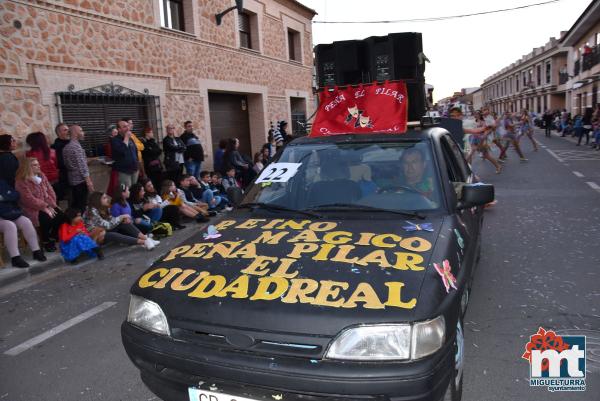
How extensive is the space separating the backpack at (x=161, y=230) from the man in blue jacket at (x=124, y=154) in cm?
132

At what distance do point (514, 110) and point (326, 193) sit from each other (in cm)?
7283

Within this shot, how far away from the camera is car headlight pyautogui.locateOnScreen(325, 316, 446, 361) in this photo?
79.6 inches

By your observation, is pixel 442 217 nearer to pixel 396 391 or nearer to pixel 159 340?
pixel 396 391

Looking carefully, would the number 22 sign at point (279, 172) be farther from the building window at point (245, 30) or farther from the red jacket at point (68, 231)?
the building window at point (245, 30)

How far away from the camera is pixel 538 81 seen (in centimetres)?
5309

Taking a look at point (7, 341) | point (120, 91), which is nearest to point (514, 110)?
point (120, 91)

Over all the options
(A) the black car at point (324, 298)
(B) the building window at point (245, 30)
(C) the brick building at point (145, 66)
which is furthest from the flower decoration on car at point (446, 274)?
(B) the building window at point (245, 30)

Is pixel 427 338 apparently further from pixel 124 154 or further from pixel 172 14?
pixel 172 14

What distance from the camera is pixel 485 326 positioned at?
367cm

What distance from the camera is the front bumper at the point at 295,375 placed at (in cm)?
196

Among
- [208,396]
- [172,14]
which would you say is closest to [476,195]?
[208,396]

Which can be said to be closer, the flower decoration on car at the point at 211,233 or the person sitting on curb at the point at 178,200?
the flower decoration on car at the point at 211,233

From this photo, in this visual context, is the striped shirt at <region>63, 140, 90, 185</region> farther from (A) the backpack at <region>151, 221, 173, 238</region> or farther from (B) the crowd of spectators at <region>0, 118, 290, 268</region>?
(A) the backpack at <region>151, 221, 173, 238</region>

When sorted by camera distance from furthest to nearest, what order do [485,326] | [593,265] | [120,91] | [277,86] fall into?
[277,86]
[120,91]
[593,265]
[485,326]
